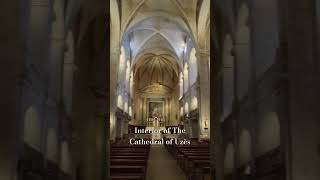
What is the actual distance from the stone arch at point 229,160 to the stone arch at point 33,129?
404cm

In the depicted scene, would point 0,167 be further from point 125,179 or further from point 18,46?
point 125,179

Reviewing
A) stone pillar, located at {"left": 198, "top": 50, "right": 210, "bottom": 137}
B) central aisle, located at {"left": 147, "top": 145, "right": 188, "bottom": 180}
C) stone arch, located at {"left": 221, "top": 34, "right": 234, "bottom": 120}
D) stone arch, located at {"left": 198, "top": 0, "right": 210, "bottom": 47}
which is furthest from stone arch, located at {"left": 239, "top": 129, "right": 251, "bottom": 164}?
stone pillar, located at {"left": 198, "top": 50, "right": 210, "bottom": 137}

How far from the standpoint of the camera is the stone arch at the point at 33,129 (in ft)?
22.9

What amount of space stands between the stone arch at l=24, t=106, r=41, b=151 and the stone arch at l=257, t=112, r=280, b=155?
4262 mm

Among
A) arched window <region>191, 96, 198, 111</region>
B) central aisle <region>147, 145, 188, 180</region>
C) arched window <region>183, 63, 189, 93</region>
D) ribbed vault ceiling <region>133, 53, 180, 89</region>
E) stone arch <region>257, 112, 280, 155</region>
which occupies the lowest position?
central aisle <region>147, 145, 188, 180</region>

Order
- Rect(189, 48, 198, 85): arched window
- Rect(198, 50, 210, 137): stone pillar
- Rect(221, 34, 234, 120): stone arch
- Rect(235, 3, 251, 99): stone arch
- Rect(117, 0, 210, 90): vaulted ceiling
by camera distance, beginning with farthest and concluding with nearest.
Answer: Rect(189, 48, 198, 85): arched window
Rect(117, 0, 210, 90): vaulted ceiling
Rect(198, 50, 210, 137): stone pillar
Rect(221, 34, 234, 120): stone arch
Rect(235, 3, 251, 99): stone arch

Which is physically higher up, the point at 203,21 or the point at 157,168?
the point at 203,21

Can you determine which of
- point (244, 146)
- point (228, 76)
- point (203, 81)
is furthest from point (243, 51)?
point (203, 81)

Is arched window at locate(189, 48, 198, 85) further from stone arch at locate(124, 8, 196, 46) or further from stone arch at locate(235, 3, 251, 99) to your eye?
stone arch at locate(235, 3, 251, 99)

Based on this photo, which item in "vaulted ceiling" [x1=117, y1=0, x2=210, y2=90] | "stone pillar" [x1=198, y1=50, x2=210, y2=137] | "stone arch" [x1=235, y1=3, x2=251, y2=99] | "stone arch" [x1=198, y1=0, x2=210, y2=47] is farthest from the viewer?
"vaulted ceiling" [x1=117, y1=0, x2=210, y2=90]

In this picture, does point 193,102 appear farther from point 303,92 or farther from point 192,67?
point 303,92

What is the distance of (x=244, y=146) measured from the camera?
8211 mm

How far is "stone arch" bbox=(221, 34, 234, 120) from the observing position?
9.01 m

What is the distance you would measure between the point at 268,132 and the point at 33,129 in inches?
174
